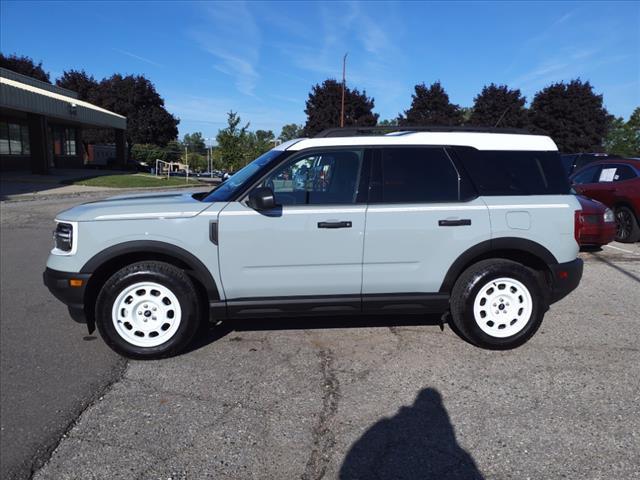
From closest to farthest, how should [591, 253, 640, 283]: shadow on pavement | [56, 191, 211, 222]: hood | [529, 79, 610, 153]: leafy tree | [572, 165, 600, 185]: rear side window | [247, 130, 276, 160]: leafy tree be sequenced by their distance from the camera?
[56, 191, 211, 222]: hood → [591, 253, 640, 283]: shadow on pavement → [572, 165, 600, 185]: rear side window → [247, 130, 276, 160]: leafy tree → [529, 79, 610, 153]: leafy tree

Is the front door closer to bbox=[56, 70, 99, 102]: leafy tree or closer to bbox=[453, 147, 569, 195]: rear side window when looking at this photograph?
bbox=[453, 147, 569, 195]: rear side window

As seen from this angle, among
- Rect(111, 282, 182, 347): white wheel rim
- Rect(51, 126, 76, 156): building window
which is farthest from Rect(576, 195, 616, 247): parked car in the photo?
Rect(51, 126, 76, 156): building window

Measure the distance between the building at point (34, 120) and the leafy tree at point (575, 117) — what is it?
133ft

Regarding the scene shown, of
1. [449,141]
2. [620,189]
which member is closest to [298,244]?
[449,141]

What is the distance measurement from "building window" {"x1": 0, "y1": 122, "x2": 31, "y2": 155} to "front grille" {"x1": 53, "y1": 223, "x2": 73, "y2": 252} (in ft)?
89.9

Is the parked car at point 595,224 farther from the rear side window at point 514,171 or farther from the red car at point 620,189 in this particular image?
the rear side window at point 514,171

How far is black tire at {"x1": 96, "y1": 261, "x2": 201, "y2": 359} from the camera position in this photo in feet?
12.6

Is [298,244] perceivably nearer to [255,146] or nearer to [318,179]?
[318,179]

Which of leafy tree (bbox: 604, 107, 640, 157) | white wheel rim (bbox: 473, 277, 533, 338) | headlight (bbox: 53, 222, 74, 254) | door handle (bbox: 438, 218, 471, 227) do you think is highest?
leafy tree (bbox: 604, 107, 640, 157)

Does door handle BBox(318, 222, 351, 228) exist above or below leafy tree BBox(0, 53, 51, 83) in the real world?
below

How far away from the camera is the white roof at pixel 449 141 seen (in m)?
4.11

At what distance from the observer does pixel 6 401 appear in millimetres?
3326

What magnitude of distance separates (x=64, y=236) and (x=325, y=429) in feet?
8.53

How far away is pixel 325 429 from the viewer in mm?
2977
